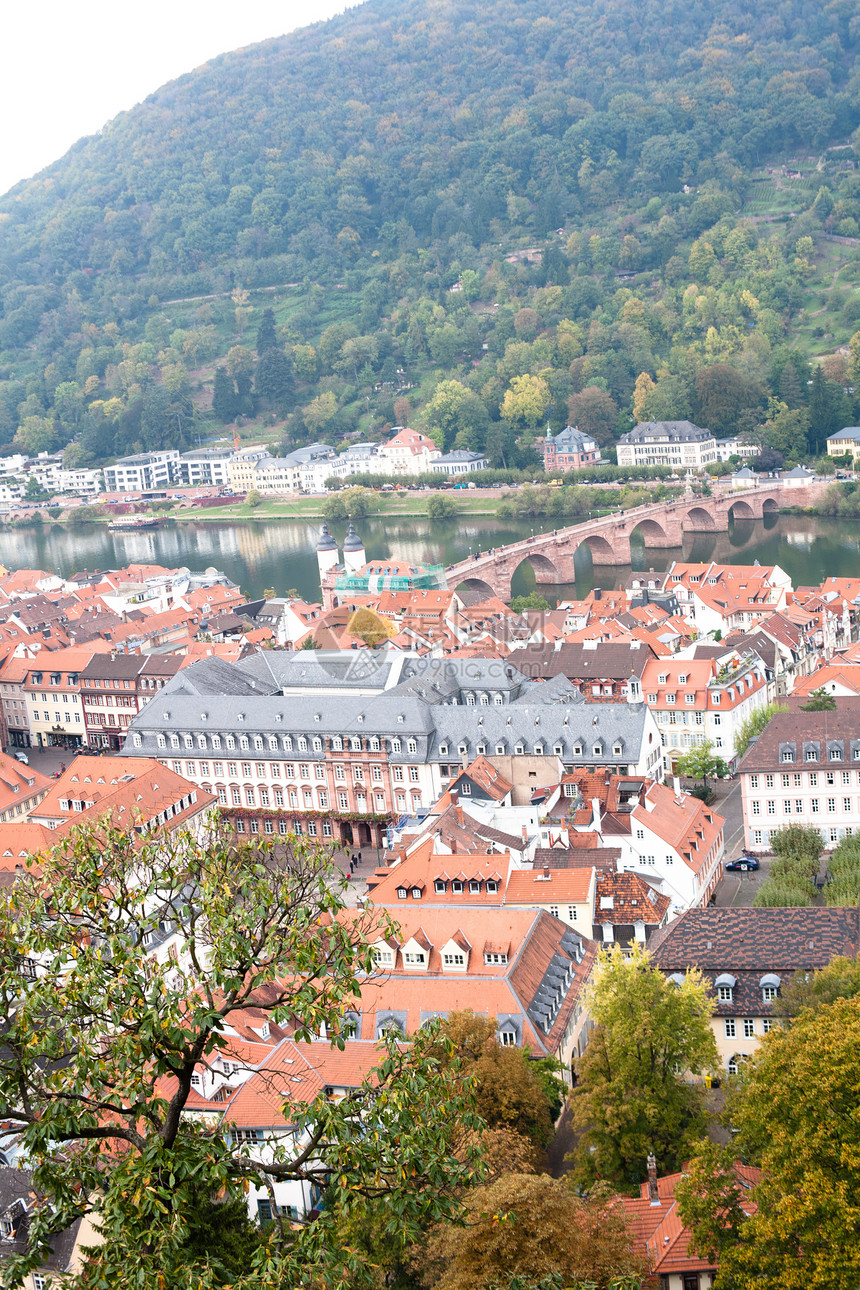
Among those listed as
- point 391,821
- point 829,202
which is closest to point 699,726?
point 391,821

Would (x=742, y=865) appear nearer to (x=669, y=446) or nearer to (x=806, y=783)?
(x=806, y=783)

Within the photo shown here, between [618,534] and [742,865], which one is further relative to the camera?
[618,534]

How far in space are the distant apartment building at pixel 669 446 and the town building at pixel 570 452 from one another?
13.2ft

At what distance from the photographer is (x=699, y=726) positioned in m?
53.6

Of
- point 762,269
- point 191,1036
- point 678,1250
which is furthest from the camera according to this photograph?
point 762,269

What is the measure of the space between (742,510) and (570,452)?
29.1 meters

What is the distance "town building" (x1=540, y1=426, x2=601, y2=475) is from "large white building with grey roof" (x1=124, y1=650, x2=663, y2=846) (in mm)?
96517

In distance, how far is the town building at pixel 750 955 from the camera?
29.3 meters

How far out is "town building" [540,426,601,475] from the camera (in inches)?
5925

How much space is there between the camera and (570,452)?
495 ft

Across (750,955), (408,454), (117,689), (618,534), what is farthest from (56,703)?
(408,454)

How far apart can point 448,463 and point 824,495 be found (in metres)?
48.8

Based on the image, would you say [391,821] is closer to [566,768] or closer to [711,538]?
[566,768]

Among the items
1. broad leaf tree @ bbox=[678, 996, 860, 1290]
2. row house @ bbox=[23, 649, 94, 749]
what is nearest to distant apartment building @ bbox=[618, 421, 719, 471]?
row house @ bbox=[23, 649, 94, 749]
